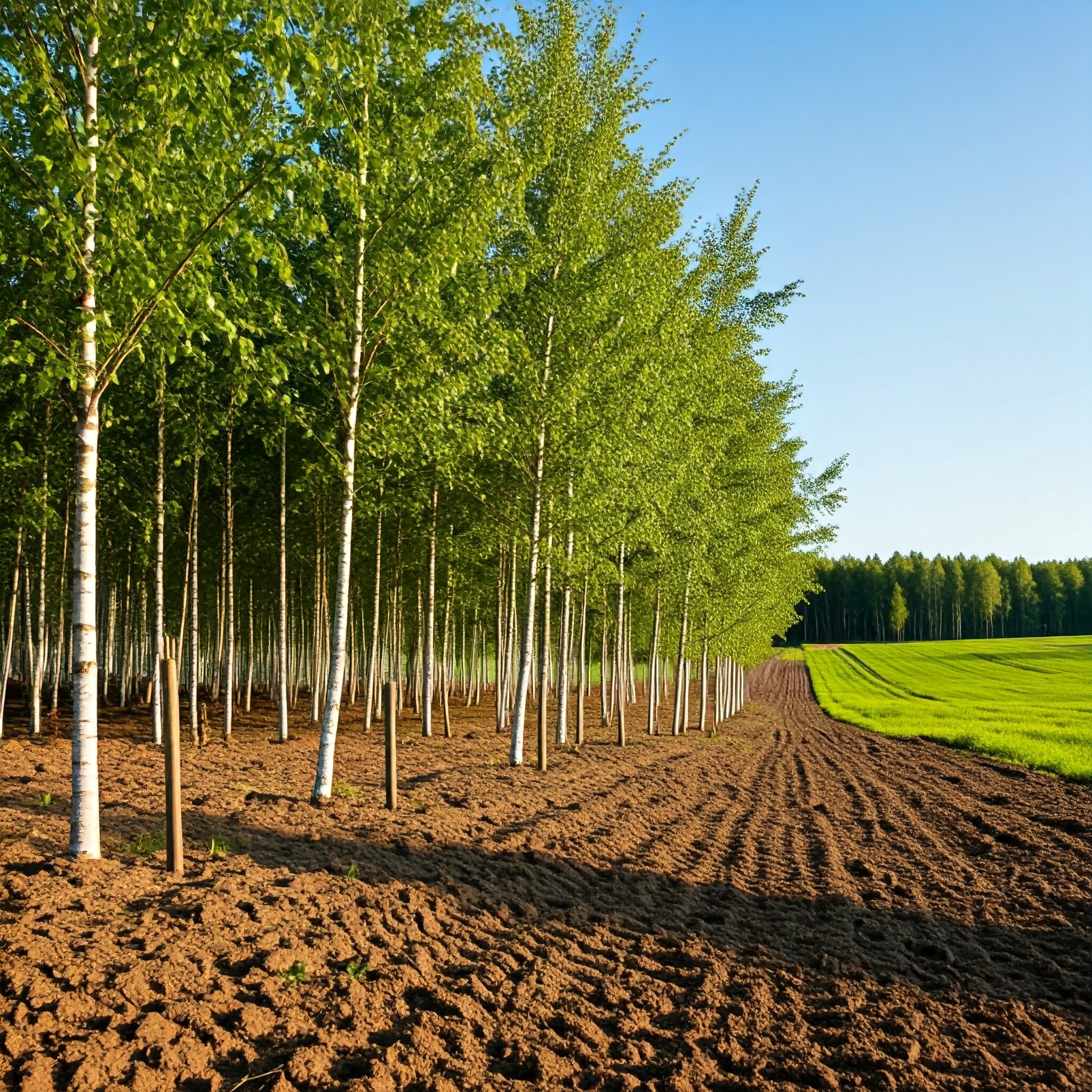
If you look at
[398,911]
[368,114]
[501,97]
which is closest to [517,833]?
[398,911]

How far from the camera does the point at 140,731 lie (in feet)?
60.2

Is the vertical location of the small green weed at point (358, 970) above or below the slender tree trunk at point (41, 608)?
below

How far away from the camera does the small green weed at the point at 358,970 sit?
5.53 m

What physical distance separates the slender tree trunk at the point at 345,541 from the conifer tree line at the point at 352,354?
0.22 ft

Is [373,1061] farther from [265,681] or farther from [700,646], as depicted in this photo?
[265,681]

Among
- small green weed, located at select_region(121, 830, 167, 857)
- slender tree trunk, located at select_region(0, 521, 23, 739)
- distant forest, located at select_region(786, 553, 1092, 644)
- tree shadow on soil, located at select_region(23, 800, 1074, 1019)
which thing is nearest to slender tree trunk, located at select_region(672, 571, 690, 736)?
tree shadow on soil, located at select_region(23, 800, 1074, 1019)

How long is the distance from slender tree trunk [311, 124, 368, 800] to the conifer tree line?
7 centimetres

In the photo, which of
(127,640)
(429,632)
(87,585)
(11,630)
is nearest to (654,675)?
(429,632)

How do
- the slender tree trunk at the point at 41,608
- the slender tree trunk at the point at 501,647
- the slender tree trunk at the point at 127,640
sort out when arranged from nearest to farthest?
1. the slender tree trunk at the point at 41,608
2. the slender tree trunk at the point at 501,647
3. the slender tree trunk at the point at 127,640

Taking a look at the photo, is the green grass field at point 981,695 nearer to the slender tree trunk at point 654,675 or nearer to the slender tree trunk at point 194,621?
the slender tree trunk at point 654,675

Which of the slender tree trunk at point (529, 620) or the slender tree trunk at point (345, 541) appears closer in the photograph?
the slender tree trunk at point (345, 541)

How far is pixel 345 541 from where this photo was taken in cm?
1094

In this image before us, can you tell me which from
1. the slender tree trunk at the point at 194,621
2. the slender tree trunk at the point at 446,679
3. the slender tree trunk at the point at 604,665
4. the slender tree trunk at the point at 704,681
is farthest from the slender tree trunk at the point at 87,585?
the slender tree trunk at the point at 704,681

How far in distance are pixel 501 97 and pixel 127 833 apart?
47.4 ft
